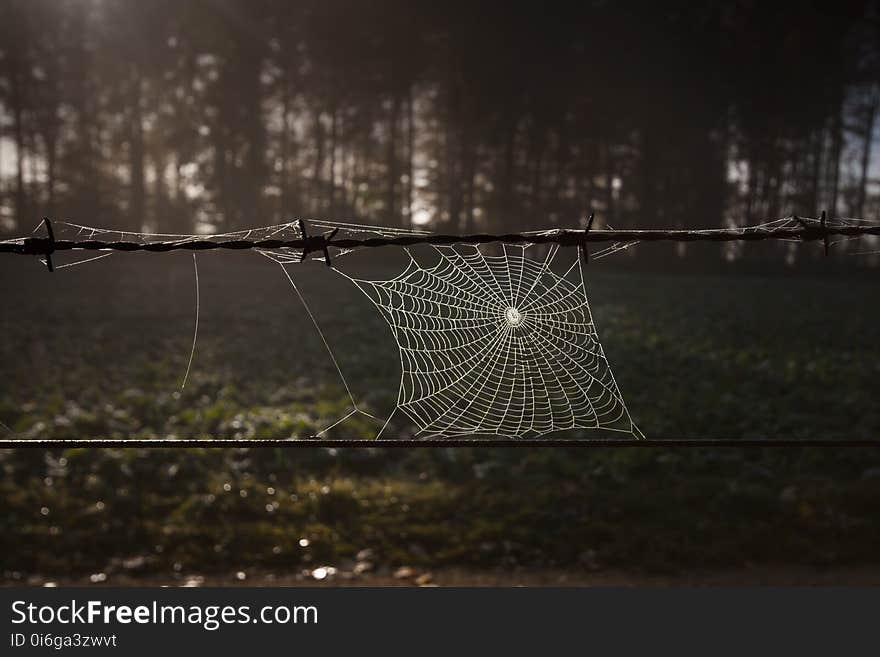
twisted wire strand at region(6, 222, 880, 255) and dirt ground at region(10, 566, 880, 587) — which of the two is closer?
twisted wire strand at region(6, 222, 880, 255)

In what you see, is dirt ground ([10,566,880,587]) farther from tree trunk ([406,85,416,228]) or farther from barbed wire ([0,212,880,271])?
tree trunk ([406,85,416,228])

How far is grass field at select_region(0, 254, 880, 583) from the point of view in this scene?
17.5 feet

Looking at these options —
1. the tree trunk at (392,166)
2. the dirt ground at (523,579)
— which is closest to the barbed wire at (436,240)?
the dirt ground at (523,579)

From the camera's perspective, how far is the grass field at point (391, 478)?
5.35 m

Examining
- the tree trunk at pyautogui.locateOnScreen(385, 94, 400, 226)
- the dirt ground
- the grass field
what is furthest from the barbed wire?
the tree trunk at pyautogui.locateOnScreen(385, 94, 400, 226)

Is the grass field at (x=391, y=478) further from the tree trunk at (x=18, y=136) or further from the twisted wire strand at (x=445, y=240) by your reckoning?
the tree trunk at (x=18, y=136)

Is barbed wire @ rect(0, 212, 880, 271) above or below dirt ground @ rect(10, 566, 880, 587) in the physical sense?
above

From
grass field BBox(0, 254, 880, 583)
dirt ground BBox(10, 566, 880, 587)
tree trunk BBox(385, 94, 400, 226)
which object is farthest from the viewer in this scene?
tree trunk BBox(385, 94, 400, 226)

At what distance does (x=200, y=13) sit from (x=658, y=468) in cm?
2956

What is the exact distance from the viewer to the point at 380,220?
3116 centimetres

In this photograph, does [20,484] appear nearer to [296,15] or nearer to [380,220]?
[380,220]

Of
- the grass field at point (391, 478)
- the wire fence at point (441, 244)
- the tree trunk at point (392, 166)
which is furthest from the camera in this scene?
the tree trunk at point (392, 166)

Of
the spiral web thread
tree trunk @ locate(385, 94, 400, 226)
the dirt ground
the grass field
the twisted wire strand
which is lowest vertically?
the dirt ground

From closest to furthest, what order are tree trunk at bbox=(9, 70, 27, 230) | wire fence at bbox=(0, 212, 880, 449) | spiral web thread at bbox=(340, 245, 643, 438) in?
wire fence at bbox=(0, 212, 880, 449), spiral web thread at bbox=(340, 245, 643, 438), tree trunk at bbox=(9, 70, 27, 230)
